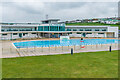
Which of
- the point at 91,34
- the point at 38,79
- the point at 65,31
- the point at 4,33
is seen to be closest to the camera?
the point at 38,79

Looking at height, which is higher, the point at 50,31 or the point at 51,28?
the point at 51,28

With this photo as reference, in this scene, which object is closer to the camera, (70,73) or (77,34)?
(70,73)

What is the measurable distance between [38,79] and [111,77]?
17.1 ft

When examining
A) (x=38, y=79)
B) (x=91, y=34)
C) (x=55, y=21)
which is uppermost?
(x=55, y=21)

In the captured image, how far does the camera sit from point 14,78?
8609mm

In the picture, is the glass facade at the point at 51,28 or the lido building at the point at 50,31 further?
the glass facade at the point at 51,28

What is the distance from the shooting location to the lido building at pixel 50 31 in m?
46.7

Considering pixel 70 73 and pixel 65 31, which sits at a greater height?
pixel 65 31

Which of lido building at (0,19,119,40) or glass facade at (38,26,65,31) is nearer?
lido building at (0,19,119,40)

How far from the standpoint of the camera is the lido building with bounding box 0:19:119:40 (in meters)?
46.7

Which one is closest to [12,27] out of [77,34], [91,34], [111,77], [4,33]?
[4,33]

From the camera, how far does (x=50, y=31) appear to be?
49594 mm

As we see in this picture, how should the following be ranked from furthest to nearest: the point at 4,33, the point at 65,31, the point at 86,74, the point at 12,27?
the point at 65,31
the point at 12,27
the point at 4,33
the point at 86,74

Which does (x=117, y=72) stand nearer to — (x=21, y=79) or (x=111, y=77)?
(x=111, y=77)
